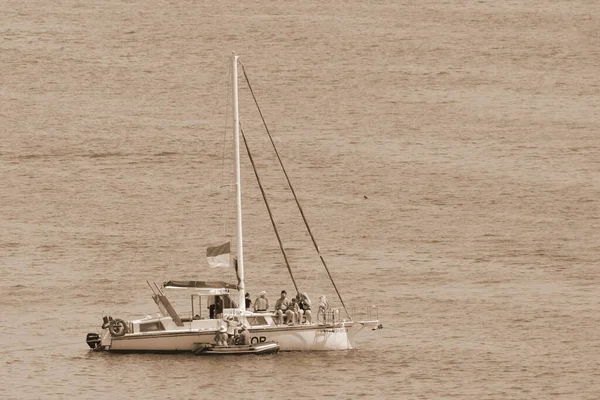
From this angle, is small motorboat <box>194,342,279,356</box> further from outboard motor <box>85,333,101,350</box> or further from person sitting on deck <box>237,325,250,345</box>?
outboard motor <box>85,333,101,350</box>

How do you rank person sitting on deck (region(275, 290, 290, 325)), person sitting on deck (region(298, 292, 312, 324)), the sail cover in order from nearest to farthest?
person sitting on deck (region(275, 290, 290, 325)) < person sitting on deck (region(298, 292, 312, 324)) < the sail cover

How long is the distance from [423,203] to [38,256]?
11.3m

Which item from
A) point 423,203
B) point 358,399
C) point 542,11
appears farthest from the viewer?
point 542,11

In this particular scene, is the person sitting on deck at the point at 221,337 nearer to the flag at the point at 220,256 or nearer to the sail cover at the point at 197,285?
the sail cover at the point at 197,285

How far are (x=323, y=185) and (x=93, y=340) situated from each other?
19.2 meters

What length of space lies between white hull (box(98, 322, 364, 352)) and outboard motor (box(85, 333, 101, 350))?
1.70ft

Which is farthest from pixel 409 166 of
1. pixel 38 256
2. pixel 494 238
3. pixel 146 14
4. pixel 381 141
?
pixel 146 14

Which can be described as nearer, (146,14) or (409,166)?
(409,166)

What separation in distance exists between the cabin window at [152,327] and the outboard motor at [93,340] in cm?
99

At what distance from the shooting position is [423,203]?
5581 cm

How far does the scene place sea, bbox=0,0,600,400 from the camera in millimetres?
37594

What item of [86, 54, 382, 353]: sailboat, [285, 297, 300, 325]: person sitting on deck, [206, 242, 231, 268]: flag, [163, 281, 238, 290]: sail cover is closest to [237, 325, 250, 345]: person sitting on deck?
[86, 54, 382, 353]: sailboat

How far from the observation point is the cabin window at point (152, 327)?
127 feet

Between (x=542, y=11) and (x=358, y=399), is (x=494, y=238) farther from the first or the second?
(x=542, y=11)
